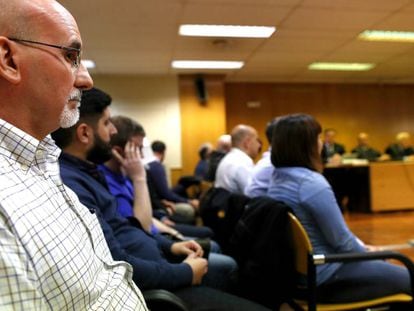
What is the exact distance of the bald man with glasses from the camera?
59 cm

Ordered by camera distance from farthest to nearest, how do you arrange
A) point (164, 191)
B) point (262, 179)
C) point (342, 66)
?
point (342, 66) → point (164, 191) → point (262, 179)

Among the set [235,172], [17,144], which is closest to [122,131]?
[235,172]

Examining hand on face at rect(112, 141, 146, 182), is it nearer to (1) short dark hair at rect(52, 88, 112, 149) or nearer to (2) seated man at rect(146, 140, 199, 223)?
(1) short dark hair at rect(52, 88, 112, 149)

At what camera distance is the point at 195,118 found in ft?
22.0

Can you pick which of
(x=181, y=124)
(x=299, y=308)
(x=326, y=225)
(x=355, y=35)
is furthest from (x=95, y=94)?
(x=181, y=124)

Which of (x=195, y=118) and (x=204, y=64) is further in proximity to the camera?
(x=195, y=118)

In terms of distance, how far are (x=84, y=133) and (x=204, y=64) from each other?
187 inches

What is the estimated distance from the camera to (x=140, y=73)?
20.9 ft

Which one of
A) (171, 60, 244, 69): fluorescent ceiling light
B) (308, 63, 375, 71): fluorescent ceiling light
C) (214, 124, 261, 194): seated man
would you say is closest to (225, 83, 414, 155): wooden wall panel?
(308, 63, 375, 71): fluorescent ceiling light

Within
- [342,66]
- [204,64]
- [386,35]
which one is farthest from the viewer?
[342,66]

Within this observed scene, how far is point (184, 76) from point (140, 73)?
0.87 meters

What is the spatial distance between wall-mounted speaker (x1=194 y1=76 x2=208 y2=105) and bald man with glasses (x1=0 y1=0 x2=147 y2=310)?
5.83 meters

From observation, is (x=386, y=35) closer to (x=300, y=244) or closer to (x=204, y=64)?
(x=204, y=64)

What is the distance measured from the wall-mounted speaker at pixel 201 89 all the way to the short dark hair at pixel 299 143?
5.08 m
